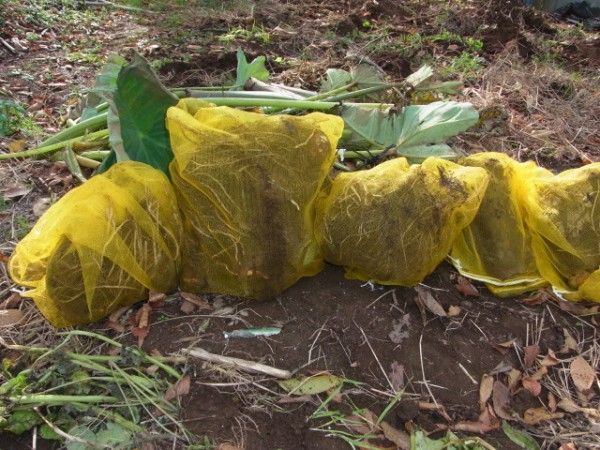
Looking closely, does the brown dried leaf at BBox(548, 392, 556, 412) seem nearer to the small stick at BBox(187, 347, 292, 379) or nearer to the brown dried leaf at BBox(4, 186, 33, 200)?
the small stick at BBox(187, 347, 292, 379)

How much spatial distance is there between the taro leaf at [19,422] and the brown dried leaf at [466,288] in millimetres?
1553

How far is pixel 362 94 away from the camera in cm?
237

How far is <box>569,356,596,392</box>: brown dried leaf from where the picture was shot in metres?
1.60

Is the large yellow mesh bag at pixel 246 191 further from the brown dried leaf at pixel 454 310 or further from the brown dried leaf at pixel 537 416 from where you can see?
the brown dried leaf at pixel 537 416

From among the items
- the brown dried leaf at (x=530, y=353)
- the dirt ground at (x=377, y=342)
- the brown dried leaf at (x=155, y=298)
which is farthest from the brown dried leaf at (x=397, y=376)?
the brown dried leaf at (x=155, y=298)

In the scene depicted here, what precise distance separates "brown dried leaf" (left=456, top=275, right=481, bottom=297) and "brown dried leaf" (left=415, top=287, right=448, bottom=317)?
14cm

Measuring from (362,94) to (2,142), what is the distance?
201 cm

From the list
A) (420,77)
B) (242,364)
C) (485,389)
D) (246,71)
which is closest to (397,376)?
(485,389)

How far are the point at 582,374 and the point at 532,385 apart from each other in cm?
22

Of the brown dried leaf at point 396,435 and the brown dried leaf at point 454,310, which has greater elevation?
the brown dried leaf at point 454,310

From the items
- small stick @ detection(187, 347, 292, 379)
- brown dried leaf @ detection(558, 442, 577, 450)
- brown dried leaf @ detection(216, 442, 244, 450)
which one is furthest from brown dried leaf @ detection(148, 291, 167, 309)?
brown dried leaf @ detection(558, 442, 577, 450)

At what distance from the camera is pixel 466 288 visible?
6.02 feet

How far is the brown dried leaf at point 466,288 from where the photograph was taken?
1.82 metres

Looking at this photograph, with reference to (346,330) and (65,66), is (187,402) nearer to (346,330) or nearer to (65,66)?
(346,330)
